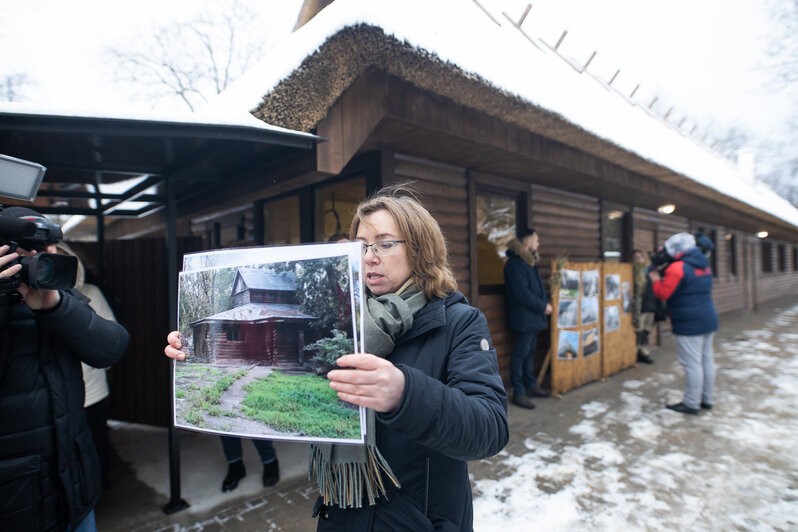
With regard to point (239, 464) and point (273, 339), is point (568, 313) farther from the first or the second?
point (273, 339)

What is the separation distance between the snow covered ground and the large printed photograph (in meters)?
2.13

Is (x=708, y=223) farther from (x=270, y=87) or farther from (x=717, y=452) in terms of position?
(x=270, y=87)

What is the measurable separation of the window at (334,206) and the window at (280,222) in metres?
0.58

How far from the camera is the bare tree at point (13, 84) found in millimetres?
8742

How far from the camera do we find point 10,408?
146cm

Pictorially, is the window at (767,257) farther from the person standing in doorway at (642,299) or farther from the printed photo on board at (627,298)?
the printed photo on board at (627,298)

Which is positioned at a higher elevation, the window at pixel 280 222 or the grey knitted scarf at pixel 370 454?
the window at pixel 280 222

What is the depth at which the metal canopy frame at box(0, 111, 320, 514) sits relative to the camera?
1.91 m

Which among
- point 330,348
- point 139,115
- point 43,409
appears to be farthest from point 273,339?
point 139,115

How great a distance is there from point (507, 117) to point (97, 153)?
10.2 ft

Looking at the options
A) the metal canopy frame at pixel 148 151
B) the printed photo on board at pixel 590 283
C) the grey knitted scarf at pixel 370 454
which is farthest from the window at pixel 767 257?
the grey knitted scarf at pixel 370 454

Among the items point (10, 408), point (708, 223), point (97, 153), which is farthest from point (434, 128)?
point (708, 223)

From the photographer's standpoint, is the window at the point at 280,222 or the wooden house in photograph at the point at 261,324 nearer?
the wooden house in photograph at the point at 261,324

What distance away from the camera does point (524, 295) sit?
459 centimetres
